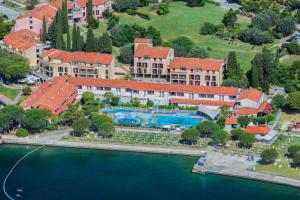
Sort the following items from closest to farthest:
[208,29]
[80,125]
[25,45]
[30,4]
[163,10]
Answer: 1. [80,125]
2. [25,45]
3. [208,29]
4. [163,10]
5. [30,4]

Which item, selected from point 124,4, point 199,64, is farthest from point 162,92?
point 124,4

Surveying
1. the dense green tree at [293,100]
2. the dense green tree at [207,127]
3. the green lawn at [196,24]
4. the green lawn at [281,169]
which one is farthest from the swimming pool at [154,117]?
the green lawn at [196,24]

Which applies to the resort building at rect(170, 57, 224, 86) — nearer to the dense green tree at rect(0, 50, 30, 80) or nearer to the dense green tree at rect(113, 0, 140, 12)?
the dense green tree at rect(0, 50, 30, 80)

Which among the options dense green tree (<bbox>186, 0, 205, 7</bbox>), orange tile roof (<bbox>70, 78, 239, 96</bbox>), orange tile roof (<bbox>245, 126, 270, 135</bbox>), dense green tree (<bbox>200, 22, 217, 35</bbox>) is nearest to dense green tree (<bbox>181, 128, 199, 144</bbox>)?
orange tile roof (<bbox>245, 126, 270, 135</bbox>)

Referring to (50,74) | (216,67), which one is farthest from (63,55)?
(216,67)

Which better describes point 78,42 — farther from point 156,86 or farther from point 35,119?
point 35,119

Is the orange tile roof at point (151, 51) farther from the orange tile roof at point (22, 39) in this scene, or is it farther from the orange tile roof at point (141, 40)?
the orange tile roof at point (22, 39)
